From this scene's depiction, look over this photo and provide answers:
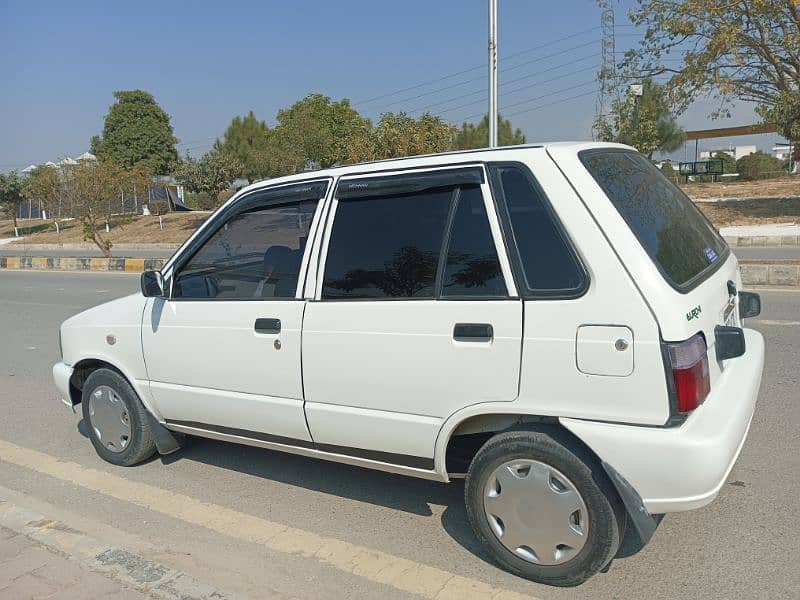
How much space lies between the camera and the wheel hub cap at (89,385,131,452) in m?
4.48

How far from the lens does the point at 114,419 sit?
14.9ft

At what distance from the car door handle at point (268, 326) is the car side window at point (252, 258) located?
153mm

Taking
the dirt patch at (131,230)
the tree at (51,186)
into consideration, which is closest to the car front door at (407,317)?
the tree at (51,186)

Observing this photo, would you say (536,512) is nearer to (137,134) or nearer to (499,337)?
(499,337)

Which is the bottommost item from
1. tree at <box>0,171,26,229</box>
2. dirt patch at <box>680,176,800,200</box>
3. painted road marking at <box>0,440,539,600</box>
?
painted road marking at <box>0,440,539,600</box>

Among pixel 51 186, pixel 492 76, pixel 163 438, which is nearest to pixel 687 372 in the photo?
pixel 163 438

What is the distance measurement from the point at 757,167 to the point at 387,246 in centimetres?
4280

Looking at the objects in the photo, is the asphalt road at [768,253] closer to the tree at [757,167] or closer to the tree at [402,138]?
the tree at [402,138]

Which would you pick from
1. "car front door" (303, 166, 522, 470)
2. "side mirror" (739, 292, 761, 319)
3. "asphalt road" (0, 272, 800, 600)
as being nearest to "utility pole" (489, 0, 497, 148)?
"asphalt road" (0, 272, 800, 600)

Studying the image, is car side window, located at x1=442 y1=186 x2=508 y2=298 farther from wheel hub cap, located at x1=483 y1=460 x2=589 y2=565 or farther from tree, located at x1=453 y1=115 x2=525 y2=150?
tree, located at x1=453 y1=115 x2=525 y2=150

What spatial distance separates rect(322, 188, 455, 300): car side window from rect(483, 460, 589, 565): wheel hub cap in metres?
0.89

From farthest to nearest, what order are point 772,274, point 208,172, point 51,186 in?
1. point 208,172
2. point 51,186
3. point 772,274

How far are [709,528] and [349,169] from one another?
2542 mm

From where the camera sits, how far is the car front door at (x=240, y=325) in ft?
11.7
